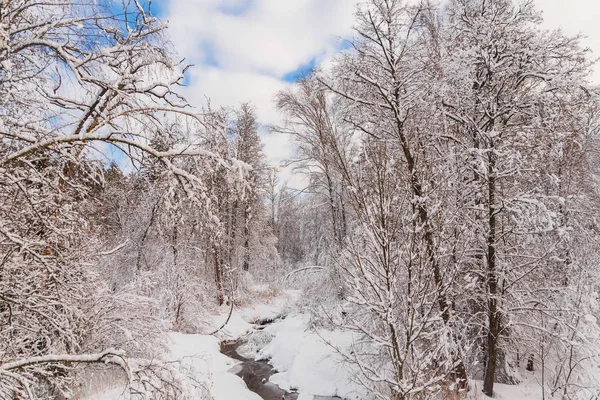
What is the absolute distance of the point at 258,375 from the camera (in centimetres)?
1023

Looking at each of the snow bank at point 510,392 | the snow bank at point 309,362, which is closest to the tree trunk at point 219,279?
the snow bank at point 309,362

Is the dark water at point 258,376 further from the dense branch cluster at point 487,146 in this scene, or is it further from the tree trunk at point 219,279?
the tree trunk at point 219,279

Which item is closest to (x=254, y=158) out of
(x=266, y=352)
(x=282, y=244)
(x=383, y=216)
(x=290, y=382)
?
(x=266, y=352)

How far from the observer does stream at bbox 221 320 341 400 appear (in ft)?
28.7

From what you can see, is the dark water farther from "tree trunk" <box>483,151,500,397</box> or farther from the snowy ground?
"tree trunk" <box>483,151,500,397</box>

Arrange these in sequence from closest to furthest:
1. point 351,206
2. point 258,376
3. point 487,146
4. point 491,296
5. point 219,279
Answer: point 491,296 → point 487,146 → point 351,206 → point 258,376 → point 219,279

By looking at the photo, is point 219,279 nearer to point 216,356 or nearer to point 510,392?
point 216,356

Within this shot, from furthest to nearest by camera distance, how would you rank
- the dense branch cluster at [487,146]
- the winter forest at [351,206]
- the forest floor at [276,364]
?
the forest floor at [276,364] → the dense branch cluster at [487,146] → the winter forest at [351,206]

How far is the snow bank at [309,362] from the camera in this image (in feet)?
27.1

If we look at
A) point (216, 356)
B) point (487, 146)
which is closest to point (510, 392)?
point (487, 146)

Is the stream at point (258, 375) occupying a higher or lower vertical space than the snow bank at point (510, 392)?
lower

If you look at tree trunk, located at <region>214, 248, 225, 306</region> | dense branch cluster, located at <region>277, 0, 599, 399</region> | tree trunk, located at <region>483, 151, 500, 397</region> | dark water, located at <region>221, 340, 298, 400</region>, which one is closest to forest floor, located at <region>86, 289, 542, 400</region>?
dark water, located at <region>221, 340, 298, 400</region>

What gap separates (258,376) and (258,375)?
0.08m

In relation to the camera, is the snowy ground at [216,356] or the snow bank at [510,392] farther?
the snowy ground at [216,356]
